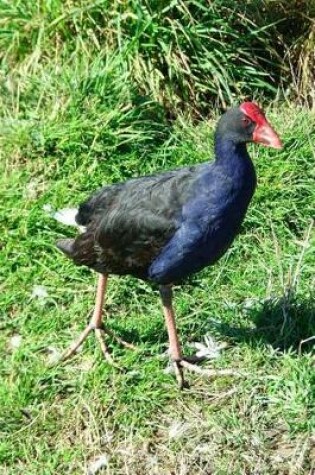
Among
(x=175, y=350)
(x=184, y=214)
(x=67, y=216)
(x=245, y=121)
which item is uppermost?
(x=245, y=121)

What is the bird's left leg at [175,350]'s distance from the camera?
3.91m

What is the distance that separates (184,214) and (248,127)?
0.43 m

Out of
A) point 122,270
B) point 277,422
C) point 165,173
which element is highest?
point 165,173

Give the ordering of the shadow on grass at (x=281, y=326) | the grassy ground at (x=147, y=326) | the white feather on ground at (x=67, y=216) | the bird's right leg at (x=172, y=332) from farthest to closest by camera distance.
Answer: the white feather on ground at (x=67, y=216) < the shadow on grass at (x=281, y=326) < the bird's right leg at (x=172, y=332) < the grassy ground at (x=147, y=326)

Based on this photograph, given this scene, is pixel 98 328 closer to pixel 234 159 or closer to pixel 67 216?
pixel 67 216

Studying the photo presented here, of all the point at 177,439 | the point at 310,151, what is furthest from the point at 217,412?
the point at 310,151

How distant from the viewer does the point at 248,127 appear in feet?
11.8

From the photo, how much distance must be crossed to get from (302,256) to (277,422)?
2.93 ft

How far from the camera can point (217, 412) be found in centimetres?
380

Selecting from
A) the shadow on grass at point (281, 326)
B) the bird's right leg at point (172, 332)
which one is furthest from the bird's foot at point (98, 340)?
the shadow on grass at point (281, 326)

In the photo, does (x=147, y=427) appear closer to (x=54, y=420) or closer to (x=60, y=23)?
(x=54, y=420)

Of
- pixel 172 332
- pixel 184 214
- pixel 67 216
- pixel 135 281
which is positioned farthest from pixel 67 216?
pixel 184 214

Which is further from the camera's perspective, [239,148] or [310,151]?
[310,151]

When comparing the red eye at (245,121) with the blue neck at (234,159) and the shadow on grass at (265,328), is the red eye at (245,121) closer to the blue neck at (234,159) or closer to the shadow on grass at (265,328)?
the blue neck at (234,159)
